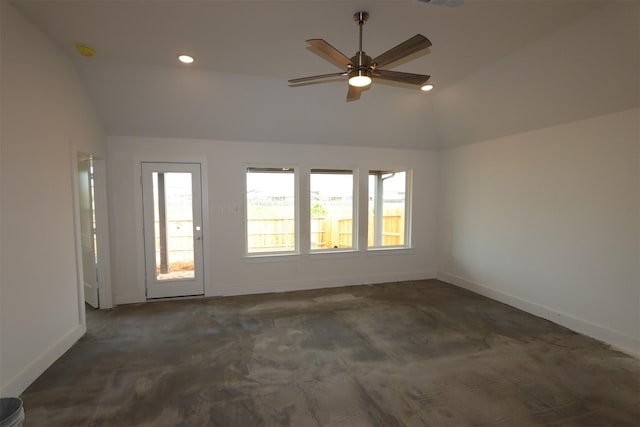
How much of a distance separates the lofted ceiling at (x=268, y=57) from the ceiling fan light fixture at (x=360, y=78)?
1.68 ft

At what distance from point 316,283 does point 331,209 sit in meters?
1.30

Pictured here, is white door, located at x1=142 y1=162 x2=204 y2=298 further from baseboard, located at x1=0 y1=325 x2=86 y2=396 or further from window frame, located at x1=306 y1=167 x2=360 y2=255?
window frame, located at x1=306 y1=167 x2=360 y2=255

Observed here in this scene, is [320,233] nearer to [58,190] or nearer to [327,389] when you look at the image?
[327,389]

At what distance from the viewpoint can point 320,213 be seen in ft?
17.3

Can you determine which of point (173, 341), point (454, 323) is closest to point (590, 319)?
point (454, 323)

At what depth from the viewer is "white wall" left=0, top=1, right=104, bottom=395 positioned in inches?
89.7

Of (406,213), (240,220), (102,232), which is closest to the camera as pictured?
(102,232)

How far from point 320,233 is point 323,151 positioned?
55.8 inches

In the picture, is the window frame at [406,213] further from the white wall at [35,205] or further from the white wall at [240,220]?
the white wall at [35,205]

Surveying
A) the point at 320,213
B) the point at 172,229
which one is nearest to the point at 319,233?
the point at 320,213

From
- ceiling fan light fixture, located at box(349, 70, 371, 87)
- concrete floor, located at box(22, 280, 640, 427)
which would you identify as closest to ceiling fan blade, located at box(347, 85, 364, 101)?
ceiling fan light fixture, located at box(349, 70, 371, 87)

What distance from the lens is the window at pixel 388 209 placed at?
5.63 metres

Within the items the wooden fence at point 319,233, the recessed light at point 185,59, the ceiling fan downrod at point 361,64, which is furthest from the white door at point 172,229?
the ceiling fan downrod at point 361,64

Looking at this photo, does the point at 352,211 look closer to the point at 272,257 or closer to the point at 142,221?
the point at 272,257
